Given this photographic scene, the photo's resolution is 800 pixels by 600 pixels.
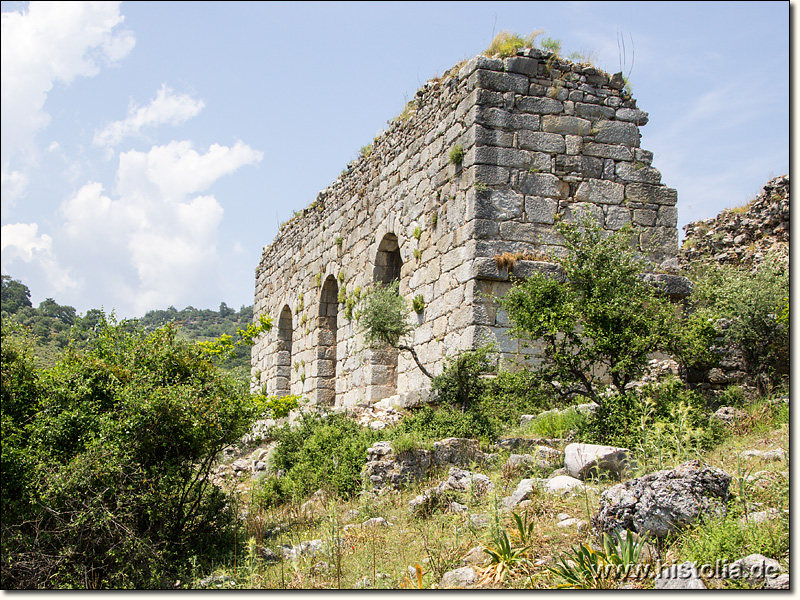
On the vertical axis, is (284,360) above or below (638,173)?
below

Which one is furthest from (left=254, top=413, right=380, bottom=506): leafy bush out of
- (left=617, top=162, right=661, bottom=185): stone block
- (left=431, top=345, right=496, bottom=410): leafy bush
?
(left=617, top=162, right=661, bottom=185): stone block

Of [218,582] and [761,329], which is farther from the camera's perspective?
[761,329]

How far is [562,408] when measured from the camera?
7746mm

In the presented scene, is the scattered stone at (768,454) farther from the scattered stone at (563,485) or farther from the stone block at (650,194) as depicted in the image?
the stone block at (650,194)

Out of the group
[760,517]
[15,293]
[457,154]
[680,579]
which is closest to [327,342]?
[457,154]

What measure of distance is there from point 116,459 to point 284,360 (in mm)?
11652

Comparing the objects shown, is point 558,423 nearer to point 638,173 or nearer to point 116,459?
point 638,173

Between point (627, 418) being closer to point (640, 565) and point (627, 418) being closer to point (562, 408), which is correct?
point (562, 408)

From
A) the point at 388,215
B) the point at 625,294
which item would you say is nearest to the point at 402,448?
the point at 625,294

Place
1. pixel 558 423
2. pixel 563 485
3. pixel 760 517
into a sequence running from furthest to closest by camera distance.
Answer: pixel 558 423, pixel 563 485, pixel 760 517

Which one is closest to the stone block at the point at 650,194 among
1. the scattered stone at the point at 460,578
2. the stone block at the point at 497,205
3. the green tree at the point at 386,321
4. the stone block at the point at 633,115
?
the stone block at the point at 633,115

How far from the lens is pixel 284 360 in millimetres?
16500

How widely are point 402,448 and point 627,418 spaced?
2.05 metres

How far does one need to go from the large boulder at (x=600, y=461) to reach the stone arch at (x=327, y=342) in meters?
8.37
